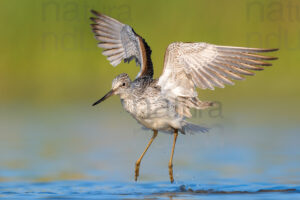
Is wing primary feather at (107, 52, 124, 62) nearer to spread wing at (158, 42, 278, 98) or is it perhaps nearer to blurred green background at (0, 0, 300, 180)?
spread wing at (158, 42, 278, 98)

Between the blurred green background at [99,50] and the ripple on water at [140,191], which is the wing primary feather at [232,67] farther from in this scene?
the blurred green background at [99,50]

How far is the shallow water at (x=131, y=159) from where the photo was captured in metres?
9.78

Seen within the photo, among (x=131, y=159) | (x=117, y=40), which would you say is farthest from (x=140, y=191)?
(x=117, y=40)

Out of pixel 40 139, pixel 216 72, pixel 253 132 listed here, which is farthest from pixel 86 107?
pixel 216 72

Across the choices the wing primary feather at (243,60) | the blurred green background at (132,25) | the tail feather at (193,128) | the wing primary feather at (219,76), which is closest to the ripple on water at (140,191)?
the tail feather at (193,128)

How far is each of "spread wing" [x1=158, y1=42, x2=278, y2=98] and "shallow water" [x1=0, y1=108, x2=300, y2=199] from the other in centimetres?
153

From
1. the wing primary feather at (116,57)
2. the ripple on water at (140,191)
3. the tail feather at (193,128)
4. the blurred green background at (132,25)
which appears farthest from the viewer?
the blurred green background at (132,25)

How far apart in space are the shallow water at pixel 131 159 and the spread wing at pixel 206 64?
1528 mm

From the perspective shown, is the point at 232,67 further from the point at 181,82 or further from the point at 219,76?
the point at 181,82

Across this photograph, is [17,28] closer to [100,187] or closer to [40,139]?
[40,139]

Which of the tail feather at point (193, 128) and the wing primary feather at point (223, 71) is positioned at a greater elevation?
the wing primary feather at point (223, 71)

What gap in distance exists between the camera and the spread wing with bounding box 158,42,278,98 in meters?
9.64

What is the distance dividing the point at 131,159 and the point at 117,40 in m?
2.05

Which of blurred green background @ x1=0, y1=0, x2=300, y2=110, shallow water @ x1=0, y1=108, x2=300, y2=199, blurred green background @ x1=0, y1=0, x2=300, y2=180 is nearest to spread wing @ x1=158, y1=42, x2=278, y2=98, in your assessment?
shallow water @ x1=0, y1=108, x2=300, y2=199
